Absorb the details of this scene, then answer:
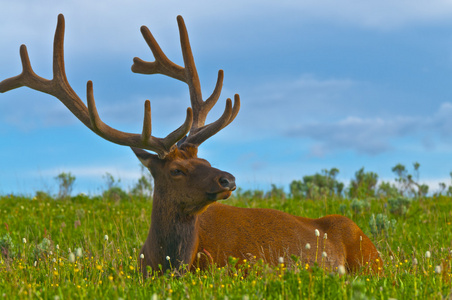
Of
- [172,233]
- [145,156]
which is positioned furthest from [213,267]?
[145,156]

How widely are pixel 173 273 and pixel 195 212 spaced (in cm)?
112

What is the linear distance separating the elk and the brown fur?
12 millimetres

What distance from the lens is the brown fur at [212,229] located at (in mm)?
5742

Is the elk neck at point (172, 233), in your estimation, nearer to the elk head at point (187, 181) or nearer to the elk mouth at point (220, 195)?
the elk head at point (187, 181)

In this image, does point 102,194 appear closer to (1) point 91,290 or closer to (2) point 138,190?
(2) point 138,190

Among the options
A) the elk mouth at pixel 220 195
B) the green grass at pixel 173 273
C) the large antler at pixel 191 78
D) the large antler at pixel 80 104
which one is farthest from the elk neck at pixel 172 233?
the large antler at pixel 191 78

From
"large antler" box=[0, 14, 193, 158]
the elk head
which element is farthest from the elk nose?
"large antler" box=[0, 14, 193, 158]

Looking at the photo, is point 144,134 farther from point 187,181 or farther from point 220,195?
point 220,195

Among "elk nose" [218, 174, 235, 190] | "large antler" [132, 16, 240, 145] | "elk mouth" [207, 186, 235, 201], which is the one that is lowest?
"elk mouth" [207, 186, 235, 201]

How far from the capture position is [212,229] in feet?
21.1

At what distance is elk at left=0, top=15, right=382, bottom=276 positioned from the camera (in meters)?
5.79

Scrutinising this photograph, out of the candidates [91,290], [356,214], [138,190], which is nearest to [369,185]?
[356,214]

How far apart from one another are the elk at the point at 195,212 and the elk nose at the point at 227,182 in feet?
0.04

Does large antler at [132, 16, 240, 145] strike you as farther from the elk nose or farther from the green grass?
the green grass
